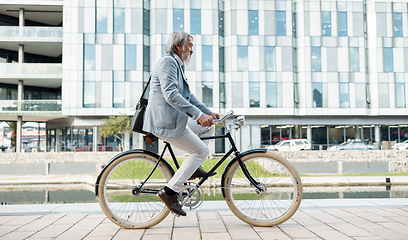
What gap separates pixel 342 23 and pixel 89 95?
1018 inches

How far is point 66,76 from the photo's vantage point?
110 ft

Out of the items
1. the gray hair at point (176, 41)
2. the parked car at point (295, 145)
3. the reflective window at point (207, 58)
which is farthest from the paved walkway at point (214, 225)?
the reflective window at point (207, 58)

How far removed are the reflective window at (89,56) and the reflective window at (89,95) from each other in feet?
5.37

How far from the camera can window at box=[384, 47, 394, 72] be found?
37188mm

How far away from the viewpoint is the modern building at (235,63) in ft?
111

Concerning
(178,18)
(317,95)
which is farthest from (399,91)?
(178,18)

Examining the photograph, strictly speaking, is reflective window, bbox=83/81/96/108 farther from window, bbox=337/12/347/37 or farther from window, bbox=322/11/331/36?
window, bbox=337/12/347/37

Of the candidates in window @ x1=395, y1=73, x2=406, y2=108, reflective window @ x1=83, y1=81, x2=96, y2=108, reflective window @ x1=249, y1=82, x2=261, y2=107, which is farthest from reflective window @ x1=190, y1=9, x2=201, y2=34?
window @ x1=395, y1=73, x2=406, y2=108

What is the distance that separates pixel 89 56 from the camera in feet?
111

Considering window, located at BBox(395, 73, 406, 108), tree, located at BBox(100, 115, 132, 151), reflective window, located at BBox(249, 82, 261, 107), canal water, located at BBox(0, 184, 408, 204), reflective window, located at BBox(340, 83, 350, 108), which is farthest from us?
window, located at BBox(395, 73, 406, 108)

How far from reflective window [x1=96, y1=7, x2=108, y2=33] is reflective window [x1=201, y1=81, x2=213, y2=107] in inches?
414

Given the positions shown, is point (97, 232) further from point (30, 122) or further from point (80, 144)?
point (30, 122)

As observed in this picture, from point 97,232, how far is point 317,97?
35.1m

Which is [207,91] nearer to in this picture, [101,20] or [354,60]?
[101,20]
